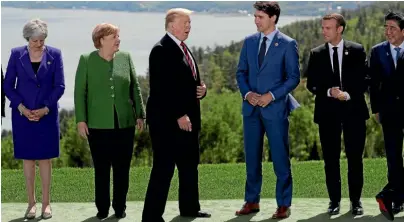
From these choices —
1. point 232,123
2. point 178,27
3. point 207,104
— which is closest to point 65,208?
point 178,27

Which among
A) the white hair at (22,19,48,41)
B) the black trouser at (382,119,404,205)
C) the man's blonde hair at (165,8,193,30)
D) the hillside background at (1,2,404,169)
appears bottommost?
the hillside background at (1,2,404,169)

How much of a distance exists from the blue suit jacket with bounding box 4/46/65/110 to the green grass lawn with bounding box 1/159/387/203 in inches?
68.8

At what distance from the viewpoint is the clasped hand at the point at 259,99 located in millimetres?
7703

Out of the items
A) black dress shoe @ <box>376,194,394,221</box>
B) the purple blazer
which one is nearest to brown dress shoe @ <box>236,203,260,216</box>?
black dress shoe @ <box>376,194,394,221</box>

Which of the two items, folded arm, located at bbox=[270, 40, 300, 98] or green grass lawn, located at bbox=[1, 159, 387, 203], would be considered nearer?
folded arm, located at bbox=[270, 40, 300, 98]

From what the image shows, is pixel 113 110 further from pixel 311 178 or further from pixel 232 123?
pixel 232 123

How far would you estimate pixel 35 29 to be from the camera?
7.65 metres

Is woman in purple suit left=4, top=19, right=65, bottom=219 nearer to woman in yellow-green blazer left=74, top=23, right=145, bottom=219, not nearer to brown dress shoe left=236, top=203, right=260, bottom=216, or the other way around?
woman in yellow-green blazer left=74, top=23, right=145, bottom=219

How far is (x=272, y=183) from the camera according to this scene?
1046 cm

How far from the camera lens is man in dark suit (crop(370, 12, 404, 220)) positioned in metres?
7.85

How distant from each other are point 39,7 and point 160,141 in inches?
944

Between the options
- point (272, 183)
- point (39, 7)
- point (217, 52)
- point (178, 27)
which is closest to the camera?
point (178, 27)

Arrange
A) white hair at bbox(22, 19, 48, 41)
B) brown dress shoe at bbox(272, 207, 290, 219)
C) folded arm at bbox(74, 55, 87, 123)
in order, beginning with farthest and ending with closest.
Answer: brown dress shoe at bbox(272, 207, 290, 219) → folded arm at bbox(74, 55, 87, 123) → white hair at bbox(22, 19, 48, 41)

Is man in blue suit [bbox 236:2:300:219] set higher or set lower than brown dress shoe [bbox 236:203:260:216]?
higher
